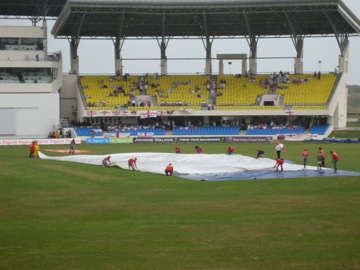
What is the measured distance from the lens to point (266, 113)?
78.6m

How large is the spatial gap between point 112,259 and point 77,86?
6814 centimetres

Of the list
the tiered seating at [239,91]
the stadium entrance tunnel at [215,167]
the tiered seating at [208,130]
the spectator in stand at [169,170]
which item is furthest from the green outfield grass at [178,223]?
the tiered seating at [239,91]

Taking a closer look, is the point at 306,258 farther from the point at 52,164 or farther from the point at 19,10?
the point at 19,10

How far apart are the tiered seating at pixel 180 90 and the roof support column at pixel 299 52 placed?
1180cm

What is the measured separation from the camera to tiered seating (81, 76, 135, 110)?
80625 mm

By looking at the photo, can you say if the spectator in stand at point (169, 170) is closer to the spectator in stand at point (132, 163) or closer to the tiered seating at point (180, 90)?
the spectator in stand at point (132, 163)

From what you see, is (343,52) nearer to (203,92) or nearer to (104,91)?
(203,92)

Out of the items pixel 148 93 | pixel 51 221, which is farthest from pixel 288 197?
pixel 148 93

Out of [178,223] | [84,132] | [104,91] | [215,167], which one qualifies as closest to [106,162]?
[215,167]

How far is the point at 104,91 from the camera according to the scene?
8375 cm

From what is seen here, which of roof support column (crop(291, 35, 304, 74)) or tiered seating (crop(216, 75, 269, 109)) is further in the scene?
roof support column (crop(291, 35, 304, 74))

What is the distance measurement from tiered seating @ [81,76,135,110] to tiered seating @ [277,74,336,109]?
63.0 ft

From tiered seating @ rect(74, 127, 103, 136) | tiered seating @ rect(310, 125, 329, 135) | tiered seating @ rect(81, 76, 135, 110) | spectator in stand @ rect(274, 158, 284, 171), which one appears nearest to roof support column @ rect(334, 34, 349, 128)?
tiered seating @ rect(310, 125, 329, 135)

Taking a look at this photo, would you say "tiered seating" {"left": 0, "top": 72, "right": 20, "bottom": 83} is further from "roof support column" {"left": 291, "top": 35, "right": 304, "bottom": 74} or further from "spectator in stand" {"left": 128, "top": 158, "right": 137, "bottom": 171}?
"spectator in stand" {"left": 128, "top": 158, "right": 137, "bottom": 171}
